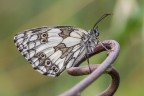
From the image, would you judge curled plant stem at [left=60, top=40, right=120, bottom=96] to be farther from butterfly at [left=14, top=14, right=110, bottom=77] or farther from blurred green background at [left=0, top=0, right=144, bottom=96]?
blurred green background at [left=0, top=0, right=144, bottom=96]

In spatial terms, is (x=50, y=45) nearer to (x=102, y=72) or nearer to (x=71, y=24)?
(x=102, y=72)

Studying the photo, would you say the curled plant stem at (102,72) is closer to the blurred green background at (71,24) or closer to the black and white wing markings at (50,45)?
the black and white wing markings at (50,45)

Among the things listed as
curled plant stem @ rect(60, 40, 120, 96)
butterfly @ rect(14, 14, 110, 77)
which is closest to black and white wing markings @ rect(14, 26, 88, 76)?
butterfly @ rect(14, 14, 110, 77)

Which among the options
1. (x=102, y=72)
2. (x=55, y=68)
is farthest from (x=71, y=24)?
(x=102, y=72)

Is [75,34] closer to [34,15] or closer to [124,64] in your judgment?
[124,64]

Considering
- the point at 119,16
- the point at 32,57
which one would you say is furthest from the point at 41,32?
the point at 119,16

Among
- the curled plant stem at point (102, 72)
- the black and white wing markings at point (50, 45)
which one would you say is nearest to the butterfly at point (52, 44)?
the black and white wing markings at point (50, 45)
